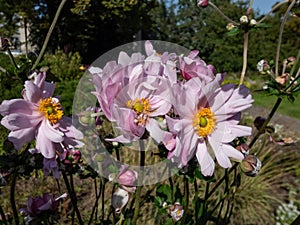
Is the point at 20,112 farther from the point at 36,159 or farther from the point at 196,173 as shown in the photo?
the point at 196,173

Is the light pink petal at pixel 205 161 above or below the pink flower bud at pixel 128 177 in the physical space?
above

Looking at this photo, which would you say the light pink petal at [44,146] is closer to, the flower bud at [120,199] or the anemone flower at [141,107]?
the anemone flower at [141,107]

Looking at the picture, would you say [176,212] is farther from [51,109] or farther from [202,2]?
[202,2]

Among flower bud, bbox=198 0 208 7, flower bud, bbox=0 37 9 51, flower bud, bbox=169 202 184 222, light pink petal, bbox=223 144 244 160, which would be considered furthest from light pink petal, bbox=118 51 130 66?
flower bud, bbox=198 0 208 7

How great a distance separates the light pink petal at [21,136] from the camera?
65cm

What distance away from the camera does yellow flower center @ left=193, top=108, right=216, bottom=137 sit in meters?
0.69

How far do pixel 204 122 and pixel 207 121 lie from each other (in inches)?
0.4

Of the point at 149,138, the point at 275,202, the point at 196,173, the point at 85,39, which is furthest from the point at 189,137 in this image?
the point at 85,39

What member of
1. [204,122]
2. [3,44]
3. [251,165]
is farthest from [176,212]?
[3,44]

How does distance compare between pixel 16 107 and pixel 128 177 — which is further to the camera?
pixel 128 177

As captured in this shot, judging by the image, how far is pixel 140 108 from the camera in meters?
0.66

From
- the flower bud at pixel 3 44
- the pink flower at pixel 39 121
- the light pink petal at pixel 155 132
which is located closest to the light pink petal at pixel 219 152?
the light pink petal at pixel 155 132

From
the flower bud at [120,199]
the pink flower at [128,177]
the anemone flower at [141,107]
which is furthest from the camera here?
the flower bud at [120,199]

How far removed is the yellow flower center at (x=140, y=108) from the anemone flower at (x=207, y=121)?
0.04 metres
